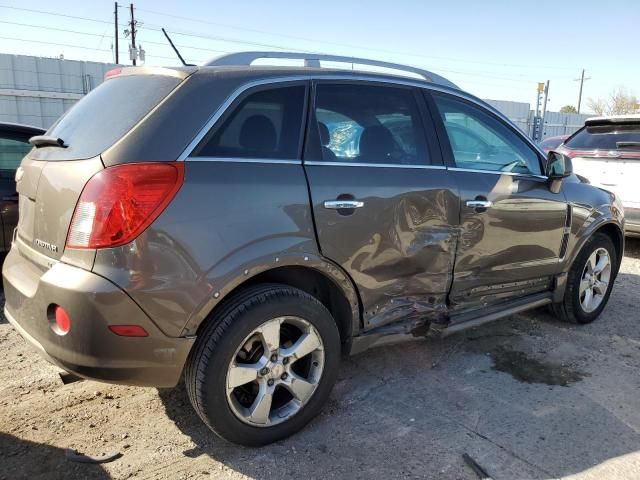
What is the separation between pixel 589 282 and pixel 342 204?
284cm

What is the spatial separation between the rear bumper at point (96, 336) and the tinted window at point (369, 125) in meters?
1.23

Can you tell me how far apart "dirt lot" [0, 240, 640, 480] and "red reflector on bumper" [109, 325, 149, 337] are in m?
0.72

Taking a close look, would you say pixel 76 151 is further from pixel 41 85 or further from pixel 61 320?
pixel 41 85

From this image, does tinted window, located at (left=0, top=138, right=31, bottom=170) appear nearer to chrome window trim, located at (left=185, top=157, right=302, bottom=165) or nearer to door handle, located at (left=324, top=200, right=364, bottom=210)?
chrome window trim, located at (left=185, top=157, right=302, bottom=165)

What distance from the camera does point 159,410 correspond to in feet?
9.74

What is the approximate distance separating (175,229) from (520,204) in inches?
96.7

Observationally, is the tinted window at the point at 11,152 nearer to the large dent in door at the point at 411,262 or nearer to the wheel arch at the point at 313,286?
the wheel arch at the point at 313,286

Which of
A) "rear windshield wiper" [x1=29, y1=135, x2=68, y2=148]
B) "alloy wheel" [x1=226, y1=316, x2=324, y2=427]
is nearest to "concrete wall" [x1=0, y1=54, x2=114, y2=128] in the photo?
"rear windshield wiper" [x1=29, y1=135, x2=68, y2=148]

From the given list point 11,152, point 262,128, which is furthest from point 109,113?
point 11,152

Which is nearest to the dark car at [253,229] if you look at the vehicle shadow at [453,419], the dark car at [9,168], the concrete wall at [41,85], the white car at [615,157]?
the vehicle shadow at [453,419]

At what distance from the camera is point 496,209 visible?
11.3 feet

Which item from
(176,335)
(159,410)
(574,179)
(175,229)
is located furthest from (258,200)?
(574,179)

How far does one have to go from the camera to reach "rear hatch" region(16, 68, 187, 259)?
2.31 metres

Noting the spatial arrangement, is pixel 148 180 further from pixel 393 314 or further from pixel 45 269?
pixel 393 314
